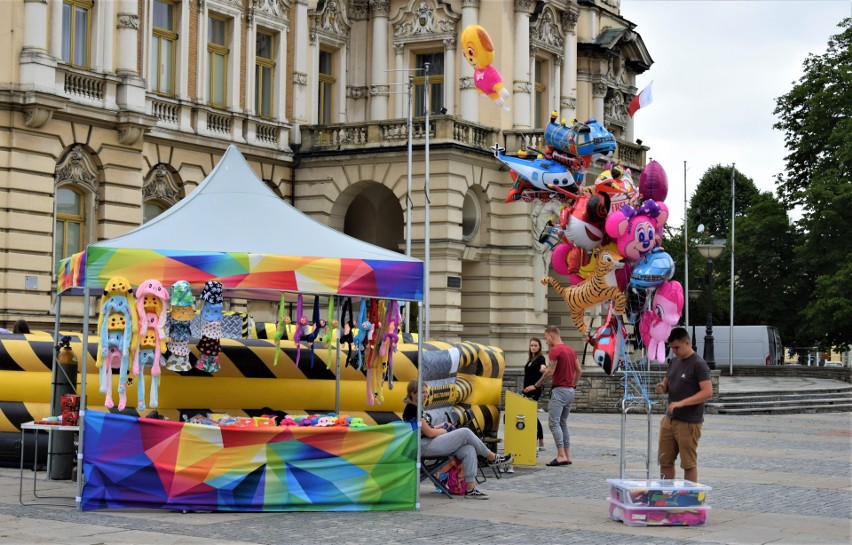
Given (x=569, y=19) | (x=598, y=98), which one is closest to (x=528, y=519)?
(x=569, y=19)

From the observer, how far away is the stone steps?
37406mm

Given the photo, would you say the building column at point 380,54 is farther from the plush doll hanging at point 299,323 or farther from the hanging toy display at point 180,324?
the hanging toy display at point 180,324

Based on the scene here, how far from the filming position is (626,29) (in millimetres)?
52406

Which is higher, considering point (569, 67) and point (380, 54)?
point (569, 67)

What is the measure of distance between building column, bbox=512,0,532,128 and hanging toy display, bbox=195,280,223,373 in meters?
27.6

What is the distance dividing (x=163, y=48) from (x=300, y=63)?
6.01m

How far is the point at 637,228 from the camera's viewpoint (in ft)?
55.5

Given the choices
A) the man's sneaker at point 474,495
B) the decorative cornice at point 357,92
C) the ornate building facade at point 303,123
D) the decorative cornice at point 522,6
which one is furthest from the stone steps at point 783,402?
the man's sneaker at point 474,495

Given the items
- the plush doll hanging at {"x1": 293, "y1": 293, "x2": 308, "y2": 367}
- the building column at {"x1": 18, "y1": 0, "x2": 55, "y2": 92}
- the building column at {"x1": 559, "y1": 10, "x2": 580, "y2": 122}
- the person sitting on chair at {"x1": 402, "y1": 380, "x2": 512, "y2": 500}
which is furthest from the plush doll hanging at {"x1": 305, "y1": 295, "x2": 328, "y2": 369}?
the building column at {"x1": 559, "y1": 10, "x2": 580, "y2": 122}

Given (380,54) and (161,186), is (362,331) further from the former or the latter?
(380,54)

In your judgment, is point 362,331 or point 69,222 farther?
point 69,222

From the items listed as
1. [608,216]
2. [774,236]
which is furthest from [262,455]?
[774,236]

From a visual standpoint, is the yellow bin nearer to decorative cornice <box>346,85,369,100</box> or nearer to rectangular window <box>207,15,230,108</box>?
rectangular window <box>207,15,230,108</box>

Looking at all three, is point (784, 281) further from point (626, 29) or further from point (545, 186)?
point (545, 186)
